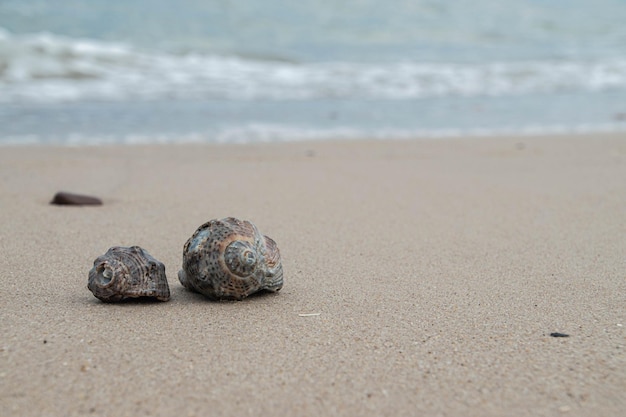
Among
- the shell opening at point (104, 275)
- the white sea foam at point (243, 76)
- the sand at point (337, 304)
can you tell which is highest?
the white sea foam at point (243, 76)

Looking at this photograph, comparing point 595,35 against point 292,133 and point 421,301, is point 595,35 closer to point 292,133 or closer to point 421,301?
point 292,133

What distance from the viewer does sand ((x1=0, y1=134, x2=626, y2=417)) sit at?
1.79 meters

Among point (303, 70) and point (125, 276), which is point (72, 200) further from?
point (303, 70)

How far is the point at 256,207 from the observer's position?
163 inches

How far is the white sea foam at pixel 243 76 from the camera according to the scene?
10.3m

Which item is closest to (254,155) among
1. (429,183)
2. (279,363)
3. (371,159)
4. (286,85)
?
(371,159)

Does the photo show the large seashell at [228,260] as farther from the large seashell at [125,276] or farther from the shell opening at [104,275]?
the shell opening at [104,275]

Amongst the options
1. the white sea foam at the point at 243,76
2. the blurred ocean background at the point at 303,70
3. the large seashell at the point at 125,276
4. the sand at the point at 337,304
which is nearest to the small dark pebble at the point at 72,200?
the sand at the point at 337,304

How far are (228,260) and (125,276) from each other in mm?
339

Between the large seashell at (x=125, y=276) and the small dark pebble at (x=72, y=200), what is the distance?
5.74 feet

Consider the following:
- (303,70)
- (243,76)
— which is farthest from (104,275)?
(303,70)

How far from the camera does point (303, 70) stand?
13.1m

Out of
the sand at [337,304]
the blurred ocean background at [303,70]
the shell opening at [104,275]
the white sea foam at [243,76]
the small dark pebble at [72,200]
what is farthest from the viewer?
the white sea foam at [243,76]

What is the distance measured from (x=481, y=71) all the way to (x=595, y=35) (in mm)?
8893
